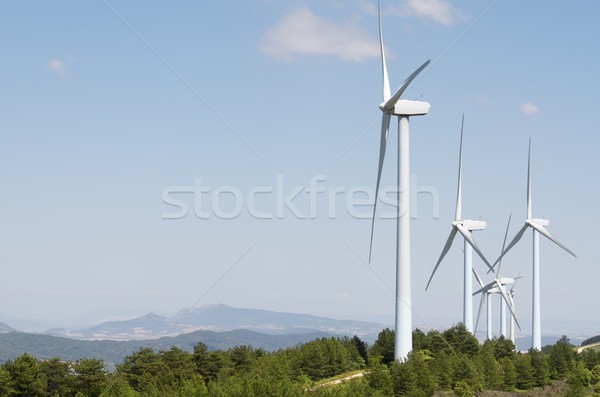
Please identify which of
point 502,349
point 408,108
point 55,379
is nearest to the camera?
point 55,379

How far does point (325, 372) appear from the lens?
125250mm

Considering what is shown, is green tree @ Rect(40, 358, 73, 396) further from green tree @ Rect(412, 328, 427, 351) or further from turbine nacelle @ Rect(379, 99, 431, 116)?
green tree @ Rect(412, 328, 427, 351)

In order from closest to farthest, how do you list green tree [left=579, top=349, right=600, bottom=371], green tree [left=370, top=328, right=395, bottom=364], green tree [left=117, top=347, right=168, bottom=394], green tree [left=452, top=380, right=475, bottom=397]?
green tree [left=452, top=380, right=475, bottom=397]
green tree [left=117, top=347, right=168, bottom=394]
green tree [left=370, top=328, right=395, bottom=364]
green tree [left=579, top=349, right=600, bottom=371]

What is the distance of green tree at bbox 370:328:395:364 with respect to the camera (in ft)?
436

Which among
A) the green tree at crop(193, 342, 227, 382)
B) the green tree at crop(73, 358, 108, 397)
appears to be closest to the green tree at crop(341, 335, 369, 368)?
the green tree at crop(193, 342, 227, 382)

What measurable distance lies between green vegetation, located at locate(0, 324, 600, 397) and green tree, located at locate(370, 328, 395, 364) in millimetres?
164

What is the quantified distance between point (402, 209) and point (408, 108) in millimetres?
13726

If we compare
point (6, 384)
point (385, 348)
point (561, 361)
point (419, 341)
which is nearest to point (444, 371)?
point (385, 348)

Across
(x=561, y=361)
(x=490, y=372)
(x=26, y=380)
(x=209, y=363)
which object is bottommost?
(x=26, y=380)

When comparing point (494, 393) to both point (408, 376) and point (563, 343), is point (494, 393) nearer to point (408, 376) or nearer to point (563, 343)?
point (408, 376)

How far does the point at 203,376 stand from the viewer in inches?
4695

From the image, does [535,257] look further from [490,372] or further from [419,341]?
[490,372]

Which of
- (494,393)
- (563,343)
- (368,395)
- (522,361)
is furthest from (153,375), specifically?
(563,343)

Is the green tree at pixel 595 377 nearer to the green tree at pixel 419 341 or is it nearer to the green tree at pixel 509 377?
the green tree at pixel 509 377
